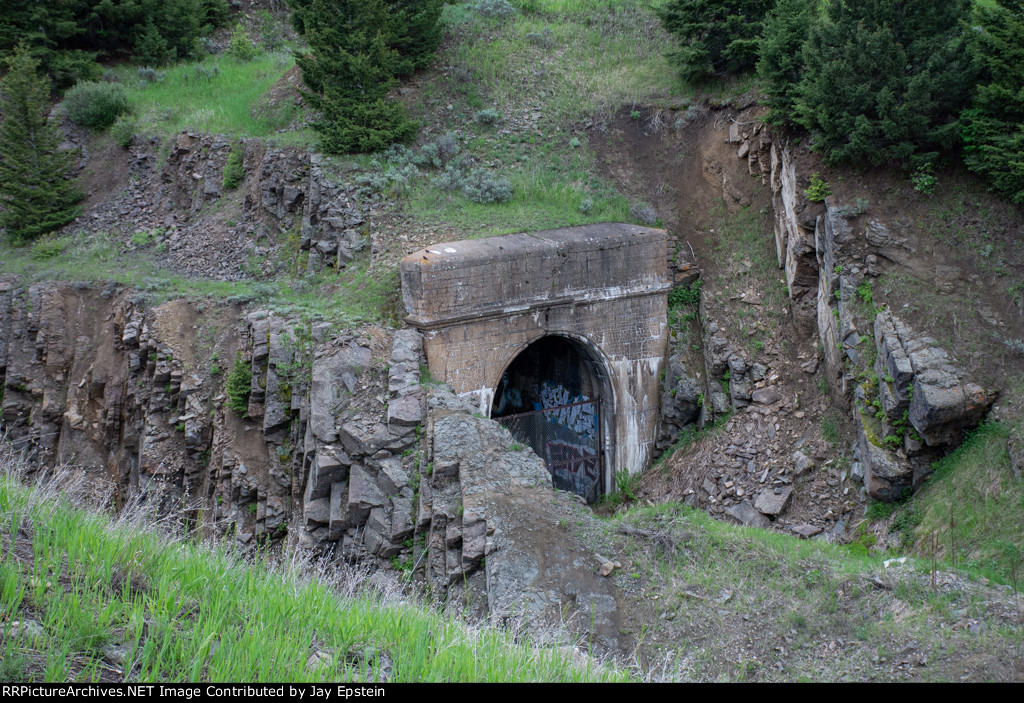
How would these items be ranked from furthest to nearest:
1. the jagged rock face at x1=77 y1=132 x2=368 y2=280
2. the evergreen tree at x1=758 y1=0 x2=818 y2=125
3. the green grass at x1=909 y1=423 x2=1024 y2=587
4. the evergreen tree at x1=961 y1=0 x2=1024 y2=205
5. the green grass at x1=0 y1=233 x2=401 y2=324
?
1. the jagged rock face at x1=77 y1=132 x2=368 y2=280
2. the evergreen tree at x1=758 y1=0 x2=818 y2=125
3. the green grass at x1=0 y1=233 x2=401 y2=324
4. the evergreen tree at x1=961 y1=0 x2=1024 y2=205
5. the green grass at x1=909 y1=423 x2=1024 y2=587

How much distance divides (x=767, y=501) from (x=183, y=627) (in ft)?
35.4

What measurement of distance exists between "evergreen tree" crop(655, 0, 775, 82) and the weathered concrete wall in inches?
217

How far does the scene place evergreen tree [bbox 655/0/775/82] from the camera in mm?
18047

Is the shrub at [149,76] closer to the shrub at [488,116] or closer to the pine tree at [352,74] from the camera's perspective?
the pine tree at [352,74]

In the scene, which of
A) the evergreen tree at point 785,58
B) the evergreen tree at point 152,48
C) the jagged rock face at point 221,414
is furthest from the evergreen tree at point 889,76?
the evergreen tree at point 152,48

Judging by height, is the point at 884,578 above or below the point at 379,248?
below

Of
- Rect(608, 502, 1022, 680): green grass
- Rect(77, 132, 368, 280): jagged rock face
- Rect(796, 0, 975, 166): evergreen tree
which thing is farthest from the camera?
Rect(77, 132, 368, 280): jagged rock face

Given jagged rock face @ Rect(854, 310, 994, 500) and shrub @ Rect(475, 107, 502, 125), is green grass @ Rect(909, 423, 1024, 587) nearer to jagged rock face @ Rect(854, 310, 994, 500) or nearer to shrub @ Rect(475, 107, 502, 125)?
jagged rock face @ Rect(854, 310, 994, 500)

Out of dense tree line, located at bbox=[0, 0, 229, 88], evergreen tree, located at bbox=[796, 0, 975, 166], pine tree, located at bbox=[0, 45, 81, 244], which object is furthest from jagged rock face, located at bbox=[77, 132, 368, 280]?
evergreen tree, located at bbox=[796, 0, 975, 166]

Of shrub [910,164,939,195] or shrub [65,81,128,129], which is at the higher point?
shrub [65,81,128,129]

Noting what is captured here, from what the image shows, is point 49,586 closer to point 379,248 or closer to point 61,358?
point 379,248

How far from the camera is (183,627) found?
14.5 ft

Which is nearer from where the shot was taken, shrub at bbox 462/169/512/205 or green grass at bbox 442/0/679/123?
shrub at bbox 462/169/512/205
